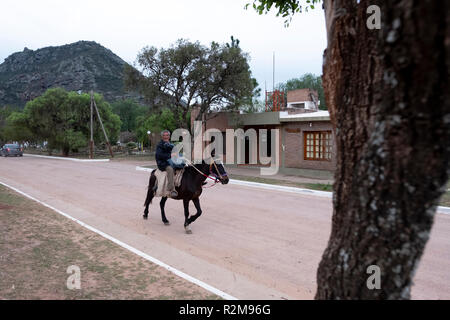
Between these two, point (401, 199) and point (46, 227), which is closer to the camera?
point (401, 199)

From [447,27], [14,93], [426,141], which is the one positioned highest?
[14,93]

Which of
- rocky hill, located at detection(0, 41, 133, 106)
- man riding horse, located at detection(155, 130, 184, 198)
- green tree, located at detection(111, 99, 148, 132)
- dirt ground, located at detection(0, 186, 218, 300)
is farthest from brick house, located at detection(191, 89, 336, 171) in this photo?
rocky hill, located at detection(0, 41, 133, 106)

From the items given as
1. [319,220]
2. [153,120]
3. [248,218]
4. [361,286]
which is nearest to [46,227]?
[248,218]

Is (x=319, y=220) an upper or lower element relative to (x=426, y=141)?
lower

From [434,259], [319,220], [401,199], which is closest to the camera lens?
[401,199]

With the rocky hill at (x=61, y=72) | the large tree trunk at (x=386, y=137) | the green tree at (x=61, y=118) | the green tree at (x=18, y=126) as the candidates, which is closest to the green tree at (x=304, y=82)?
the green tree at (x=61, y=118)

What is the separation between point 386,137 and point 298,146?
1835cm

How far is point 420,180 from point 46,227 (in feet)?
25.1

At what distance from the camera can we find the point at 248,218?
8.98 metres

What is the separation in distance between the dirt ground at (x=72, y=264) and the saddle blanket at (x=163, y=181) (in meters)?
1.77

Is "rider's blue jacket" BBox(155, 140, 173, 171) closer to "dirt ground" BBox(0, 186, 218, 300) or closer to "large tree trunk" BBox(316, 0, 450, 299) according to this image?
"dirt ground" BBox(0, 186, 218, 300)

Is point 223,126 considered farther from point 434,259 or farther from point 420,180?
point 420,180

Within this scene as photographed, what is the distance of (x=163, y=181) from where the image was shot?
807cm
